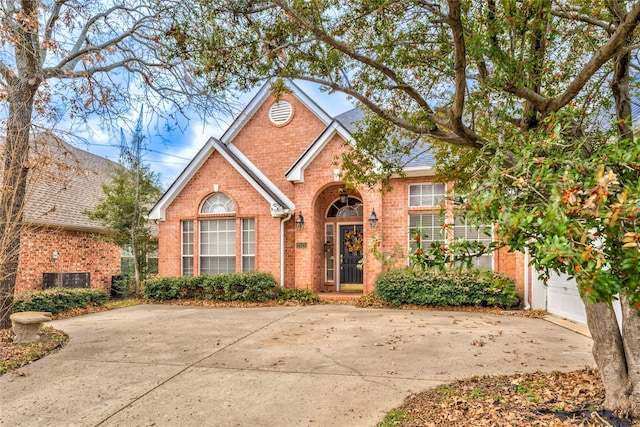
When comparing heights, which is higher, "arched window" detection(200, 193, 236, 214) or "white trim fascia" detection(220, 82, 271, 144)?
"white trim fascia" detection(220, 82, 271, 144)

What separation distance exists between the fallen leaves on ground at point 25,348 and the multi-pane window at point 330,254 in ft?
27.3

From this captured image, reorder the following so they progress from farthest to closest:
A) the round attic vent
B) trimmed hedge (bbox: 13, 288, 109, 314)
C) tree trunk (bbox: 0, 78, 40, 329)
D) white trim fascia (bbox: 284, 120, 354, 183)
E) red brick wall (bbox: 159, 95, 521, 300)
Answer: the round attic vent, white trim fascia (bbox: 284, 120, 354, 183), red brick wall (bbox: 159, 95, 521, 300), trimmed hedge (bbox: 13, 288, 109, 314), tree trunk (bbox: 0, 78, 40, 329)

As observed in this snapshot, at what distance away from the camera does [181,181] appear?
14.3m

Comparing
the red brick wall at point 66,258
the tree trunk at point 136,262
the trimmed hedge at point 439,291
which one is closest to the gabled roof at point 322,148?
the trimmed hedge at point 439,291

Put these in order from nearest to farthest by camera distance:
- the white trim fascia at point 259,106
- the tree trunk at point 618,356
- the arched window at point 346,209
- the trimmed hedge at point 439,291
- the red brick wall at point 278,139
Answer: the tree trunk at point 618,356, the trimmed hedge at point 439,291, the arched window at point 346,209, the white trim fascia at point 259,106, the red brick wall at point 278,139

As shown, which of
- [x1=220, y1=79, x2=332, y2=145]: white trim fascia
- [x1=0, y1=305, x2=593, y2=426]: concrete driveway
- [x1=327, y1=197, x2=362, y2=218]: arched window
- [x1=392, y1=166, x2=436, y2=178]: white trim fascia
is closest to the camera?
[x1=0, y1=305, x2=593, y2=426]: concrete driveway

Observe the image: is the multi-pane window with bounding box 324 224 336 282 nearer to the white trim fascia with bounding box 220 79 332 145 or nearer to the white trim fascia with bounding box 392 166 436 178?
the white trim fascia with bounding box 392 166 436 178

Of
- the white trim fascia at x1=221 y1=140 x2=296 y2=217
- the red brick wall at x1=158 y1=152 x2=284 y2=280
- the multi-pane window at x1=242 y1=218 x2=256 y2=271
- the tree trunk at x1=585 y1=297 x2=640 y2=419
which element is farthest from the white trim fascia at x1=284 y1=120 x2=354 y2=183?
the tree trunk at x1=585 y1=297 x2=640 y2=419

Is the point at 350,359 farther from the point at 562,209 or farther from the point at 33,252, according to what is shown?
the point at 33,252

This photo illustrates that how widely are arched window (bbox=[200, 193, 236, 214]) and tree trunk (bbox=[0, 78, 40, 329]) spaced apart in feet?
20.9

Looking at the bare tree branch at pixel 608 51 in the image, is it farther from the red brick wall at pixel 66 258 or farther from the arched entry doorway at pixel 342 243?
the red brick wall at pixel 66 258

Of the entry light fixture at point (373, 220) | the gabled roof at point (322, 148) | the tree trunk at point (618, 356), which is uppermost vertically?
the gabled roof at point (322, 148)

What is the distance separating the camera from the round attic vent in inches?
590

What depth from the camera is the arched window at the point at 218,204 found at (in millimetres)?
14008
